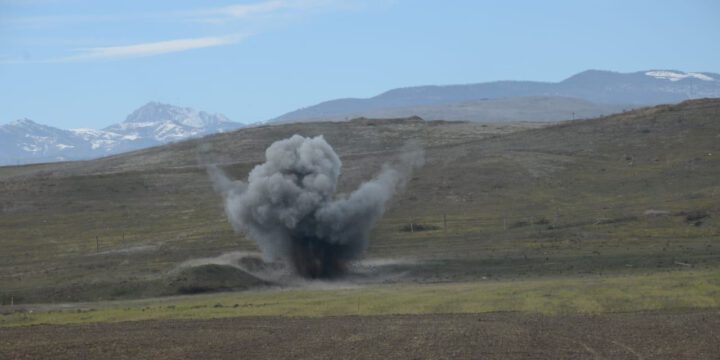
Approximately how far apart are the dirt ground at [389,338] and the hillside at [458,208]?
20.8m

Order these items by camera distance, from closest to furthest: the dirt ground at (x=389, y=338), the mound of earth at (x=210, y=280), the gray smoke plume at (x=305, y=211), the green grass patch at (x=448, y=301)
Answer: the dirt ground at (x=389, y=338) → the green grass patch at (x=448, y=301) → the mound of earth at (x=210, y=280) → the gray smoke plume at (x=305, y=211)

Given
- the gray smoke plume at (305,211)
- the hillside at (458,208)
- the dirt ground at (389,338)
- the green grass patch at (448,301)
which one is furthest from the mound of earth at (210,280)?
the dirt ground at (389,338)

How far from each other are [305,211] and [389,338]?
119 ft

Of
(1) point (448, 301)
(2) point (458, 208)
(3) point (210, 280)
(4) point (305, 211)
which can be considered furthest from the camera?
(2) point (458, 208)

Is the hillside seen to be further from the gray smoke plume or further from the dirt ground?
the dirt ground

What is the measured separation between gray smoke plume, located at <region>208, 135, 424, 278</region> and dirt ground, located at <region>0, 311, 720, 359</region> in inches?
997

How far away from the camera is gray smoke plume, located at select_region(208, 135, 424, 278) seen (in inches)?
3622

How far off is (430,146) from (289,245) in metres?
89.0

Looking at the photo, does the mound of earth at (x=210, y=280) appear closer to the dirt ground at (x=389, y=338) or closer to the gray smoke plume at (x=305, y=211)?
the gray smoke plume at (x=305, y=211)

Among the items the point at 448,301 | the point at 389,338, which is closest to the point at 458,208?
the point at 448,301

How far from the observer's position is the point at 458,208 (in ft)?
424

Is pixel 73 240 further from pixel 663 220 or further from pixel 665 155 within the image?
pixel 665 155

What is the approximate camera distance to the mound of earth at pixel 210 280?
8394 cm

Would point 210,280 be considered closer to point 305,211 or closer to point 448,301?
point 305,211
